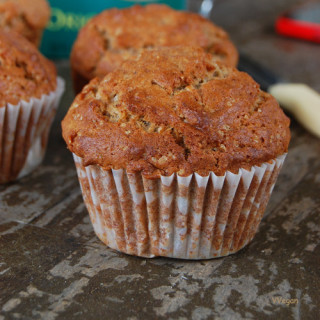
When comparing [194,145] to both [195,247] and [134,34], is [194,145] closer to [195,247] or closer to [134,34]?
[195,247]

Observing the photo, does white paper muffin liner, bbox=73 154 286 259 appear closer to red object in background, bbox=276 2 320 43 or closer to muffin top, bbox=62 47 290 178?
muffin top, bbox=62 47 290 178

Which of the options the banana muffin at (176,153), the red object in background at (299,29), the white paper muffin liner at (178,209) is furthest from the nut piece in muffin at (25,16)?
the red object in background at (299,29)

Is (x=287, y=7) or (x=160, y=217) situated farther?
(x=287, y=7)

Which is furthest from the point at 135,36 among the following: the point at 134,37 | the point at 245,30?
the point at 245,30

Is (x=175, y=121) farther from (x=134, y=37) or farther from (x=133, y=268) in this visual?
(x=134, y=37)

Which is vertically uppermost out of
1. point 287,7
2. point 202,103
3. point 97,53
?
point 202,103

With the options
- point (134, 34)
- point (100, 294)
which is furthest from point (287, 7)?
point (100, 294)
